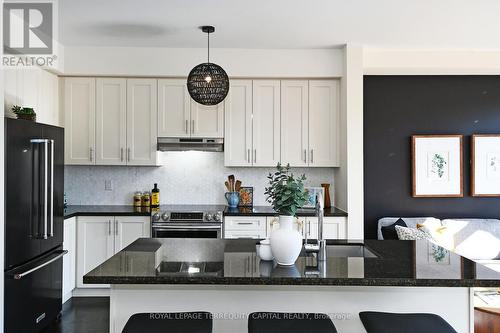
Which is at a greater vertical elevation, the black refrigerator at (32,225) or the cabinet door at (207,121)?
the cabinet door at (207,121)

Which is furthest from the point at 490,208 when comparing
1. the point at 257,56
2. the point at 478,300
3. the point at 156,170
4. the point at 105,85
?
the point at 105,85

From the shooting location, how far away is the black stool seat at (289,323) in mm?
1938

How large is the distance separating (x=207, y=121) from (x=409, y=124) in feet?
7.78

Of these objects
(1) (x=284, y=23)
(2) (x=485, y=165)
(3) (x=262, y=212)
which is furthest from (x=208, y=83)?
(2) (x=485, y=165)

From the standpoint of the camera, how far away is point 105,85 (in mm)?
4879

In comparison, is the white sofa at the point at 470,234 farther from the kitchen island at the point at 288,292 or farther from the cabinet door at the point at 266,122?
the kitchen island at the point at 288,292

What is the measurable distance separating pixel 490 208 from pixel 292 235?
398cm

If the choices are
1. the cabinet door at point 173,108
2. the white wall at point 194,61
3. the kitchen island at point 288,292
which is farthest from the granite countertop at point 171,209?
the kitchen island at point 288,292

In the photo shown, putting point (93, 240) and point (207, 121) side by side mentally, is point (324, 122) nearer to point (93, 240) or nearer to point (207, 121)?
point (207, 121)

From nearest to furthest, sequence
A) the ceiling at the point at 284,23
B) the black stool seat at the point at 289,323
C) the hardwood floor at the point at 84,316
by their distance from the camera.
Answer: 1. the black stool seat at the point at 289,323
2. the ceiling at the point at 284,23
3. the hardwood floor at the point at 84,316

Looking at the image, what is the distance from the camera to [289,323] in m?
1.98

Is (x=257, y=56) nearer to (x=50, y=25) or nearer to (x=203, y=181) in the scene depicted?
(x=203, y=181)

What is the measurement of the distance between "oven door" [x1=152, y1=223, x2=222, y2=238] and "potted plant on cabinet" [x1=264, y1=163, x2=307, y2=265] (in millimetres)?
2351

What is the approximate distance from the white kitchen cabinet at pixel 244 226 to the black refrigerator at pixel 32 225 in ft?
5.23
